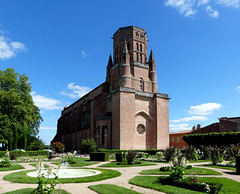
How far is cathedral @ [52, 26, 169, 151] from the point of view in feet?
117

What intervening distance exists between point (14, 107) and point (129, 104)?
17871mm

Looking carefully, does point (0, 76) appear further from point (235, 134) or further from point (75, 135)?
point (235, 134)

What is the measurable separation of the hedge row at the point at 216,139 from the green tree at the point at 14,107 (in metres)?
25.6

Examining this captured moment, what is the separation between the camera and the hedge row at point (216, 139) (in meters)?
27.2

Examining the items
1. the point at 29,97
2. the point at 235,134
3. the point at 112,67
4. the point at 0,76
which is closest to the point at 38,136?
the point at 29,97

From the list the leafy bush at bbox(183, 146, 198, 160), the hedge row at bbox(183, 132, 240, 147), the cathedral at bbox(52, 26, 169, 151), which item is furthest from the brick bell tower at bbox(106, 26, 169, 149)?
the leafy bush at bbox(183, 146, 198, 160)

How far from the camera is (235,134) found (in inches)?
1062

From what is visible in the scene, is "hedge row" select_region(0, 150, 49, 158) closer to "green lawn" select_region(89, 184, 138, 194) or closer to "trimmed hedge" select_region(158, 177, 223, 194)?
"green lawn" select_region(89, 184, 138, 194)

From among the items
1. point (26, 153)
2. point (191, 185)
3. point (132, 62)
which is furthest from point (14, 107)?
point (191, 185)

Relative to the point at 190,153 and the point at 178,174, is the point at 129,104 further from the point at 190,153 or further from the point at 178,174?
the point at 178,174

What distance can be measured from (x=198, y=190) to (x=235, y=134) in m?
21.7

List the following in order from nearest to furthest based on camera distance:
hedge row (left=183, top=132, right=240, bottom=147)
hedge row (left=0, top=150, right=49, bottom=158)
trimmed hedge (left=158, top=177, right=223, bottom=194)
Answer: trimmed hedge (left=158, top=177, right=223, bottom=194), hedge row (left=183, top=132, right=240, bottom=147), hedge row (left=0, top=150, right=49, bottom=158)

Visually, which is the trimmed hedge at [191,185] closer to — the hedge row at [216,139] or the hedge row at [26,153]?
the hedge row at [216,139]

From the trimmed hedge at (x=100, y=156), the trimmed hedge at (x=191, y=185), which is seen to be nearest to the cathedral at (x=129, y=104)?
the trimmed hedge at (x=100, y=156)
